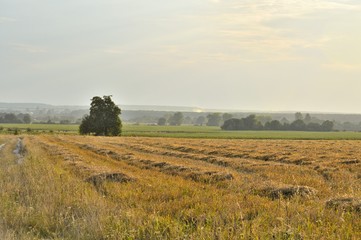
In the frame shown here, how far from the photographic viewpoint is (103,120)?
96.6 m

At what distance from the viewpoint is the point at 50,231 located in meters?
Answer: 9.09

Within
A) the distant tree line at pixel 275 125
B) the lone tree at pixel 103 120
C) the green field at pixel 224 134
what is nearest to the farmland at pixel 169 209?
the green field at pixel 224 134

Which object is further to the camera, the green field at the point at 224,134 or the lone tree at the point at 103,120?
the lone tree at the point at 103,120

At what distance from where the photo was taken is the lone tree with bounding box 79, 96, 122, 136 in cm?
9600

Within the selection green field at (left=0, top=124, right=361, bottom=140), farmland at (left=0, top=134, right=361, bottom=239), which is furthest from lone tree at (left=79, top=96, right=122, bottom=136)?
farmland at (left=0, top=134, right=361, bottom=239)

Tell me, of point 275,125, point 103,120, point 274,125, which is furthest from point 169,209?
point 274,125

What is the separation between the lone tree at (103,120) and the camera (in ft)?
315

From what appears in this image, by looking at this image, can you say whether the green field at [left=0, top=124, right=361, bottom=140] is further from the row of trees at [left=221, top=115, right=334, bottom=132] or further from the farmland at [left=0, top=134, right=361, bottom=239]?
the farmland at [left=0, top=134, right=361, bottom=239]

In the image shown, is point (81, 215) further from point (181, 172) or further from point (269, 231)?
point (181, 172)

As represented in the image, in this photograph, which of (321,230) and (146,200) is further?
(146,200)

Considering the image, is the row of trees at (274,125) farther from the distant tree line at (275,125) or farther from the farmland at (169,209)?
the farmland at (169,209)

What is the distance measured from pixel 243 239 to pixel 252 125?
15205 centimetres

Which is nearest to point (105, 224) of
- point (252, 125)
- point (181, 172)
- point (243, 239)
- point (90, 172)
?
point (243, 239)

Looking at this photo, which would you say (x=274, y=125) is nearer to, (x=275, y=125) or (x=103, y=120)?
(x=275, y=125)
